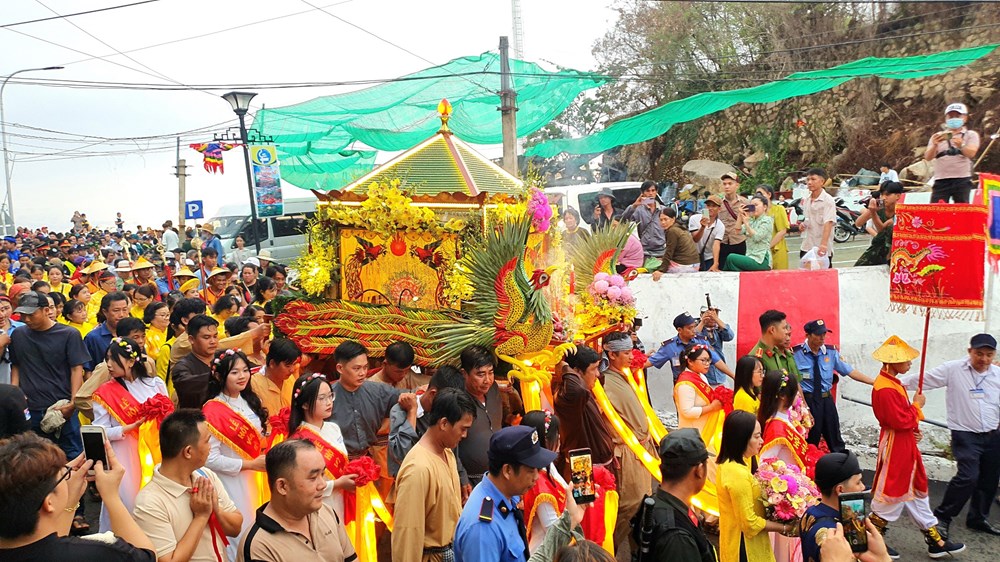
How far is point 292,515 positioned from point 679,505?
1.67 metres

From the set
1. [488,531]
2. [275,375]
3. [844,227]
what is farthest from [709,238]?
[844,227]

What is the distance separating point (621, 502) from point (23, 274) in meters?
9.31

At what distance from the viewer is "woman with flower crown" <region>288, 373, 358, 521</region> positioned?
181 inches

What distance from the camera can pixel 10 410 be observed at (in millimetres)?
4918

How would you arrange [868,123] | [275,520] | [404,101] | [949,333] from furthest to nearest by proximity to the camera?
[868,123] → [404,101] → [949,333] → [275,520]

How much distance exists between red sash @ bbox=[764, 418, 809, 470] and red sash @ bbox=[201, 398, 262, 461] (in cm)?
334

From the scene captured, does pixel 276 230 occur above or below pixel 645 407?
above

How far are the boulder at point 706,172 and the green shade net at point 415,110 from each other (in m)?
A: 9.82

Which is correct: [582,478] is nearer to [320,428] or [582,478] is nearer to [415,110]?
[320,428]

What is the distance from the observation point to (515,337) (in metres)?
5.92

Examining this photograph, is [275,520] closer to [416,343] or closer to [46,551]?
[46,551]

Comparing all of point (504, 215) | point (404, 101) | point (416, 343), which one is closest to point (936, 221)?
point (504, 215)

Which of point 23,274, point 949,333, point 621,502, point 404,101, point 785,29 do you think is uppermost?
point 785,29

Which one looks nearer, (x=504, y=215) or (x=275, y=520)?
(x=275, y=520)
